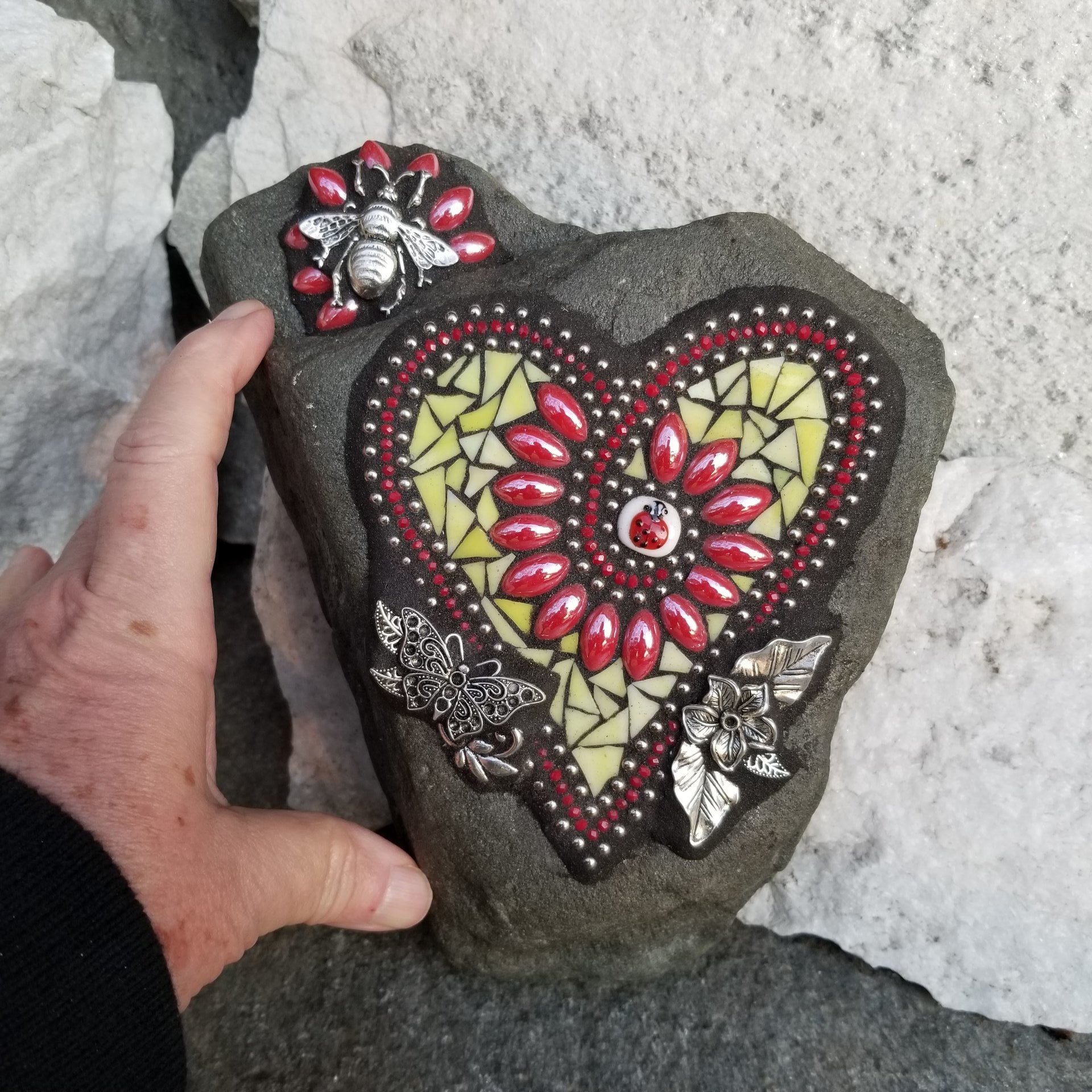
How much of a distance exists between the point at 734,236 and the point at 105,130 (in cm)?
113

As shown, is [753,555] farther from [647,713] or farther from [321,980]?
[321,980]

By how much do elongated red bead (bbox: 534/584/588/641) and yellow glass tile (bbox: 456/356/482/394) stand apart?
291 millimetres

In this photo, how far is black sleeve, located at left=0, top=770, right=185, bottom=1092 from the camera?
37.8 inches

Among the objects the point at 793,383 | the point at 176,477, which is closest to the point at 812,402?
the point at 793,383

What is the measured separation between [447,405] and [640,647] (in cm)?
41

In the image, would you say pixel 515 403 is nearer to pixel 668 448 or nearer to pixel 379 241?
pixel 668 448

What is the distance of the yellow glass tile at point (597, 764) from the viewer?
123 cm

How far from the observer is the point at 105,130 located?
1.64 metres

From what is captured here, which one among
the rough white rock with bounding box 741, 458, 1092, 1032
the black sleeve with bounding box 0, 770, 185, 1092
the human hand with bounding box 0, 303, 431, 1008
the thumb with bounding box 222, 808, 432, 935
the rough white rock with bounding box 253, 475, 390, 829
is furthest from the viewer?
the rough white rock with bounding box 253, 475, 390, 829

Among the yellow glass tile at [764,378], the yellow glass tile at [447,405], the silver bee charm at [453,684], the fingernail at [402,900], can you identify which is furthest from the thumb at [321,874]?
the yellow glass tile at [764,378]

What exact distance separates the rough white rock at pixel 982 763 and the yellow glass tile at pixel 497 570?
66 cm

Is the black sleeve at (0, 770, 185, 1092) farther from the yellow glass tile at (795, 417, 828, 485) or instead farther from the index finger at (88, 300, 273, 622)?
the yellow glass tile at (795, 417, 828, 485)

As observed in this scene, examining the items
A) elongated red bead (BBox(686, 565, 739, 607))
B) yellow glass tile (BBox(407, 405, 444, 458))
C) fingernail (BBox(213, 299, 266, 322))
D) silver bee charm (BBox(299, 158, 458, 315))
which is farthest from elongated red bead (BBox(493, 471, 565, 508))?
fingernail (BBox(213, 299, 266, 322))

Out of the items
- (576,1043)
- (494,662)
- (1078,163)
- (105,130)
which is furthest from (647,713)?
(105,130)
